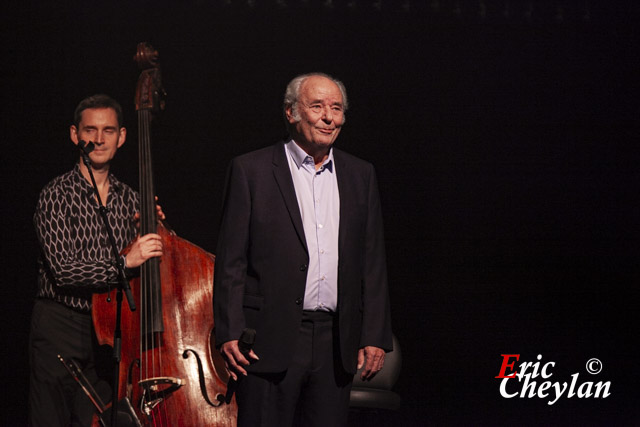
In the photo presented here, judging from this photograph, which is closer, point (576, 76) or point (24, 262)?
point (24, 262)

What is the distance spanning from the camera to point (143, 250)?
2922 mm

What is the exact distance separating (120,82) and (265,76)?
0.70m

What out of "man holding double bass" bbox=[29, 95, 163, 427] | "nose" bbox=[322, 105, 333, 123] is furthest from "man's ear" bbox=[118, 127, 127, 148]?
"nose" bbox=[322, 105, 333, 123]

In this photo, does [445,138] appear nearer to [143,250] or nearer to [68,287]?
[143,250]

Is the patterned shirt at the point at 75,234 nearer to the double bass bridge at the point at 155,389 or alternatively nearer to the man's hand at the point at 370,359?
the double bass bridge at the point at 155,389

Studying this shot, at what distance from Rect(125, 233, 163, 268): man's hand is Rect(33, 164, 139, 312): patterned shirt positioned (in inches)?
7.9

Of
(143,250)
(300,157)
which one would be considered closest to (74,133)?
(143,250)

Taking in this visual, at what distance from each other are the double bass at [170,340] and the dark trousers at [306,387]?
22.4 inches

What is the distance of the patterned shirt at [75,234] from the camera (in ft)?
10.3

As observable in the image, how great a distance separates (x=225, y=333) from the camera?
2176 mm

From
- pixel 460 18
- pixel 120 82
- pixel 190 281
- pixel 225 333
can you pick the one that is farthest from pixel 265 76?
pixel 225 333

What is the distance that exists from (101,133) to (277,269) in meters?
1.50

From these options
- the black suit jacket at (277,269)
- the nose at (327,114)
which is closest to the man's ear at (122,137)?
the black suit jacket at (277,269)

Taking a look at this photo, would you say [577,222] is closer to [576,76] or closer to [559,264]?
[559,264]
